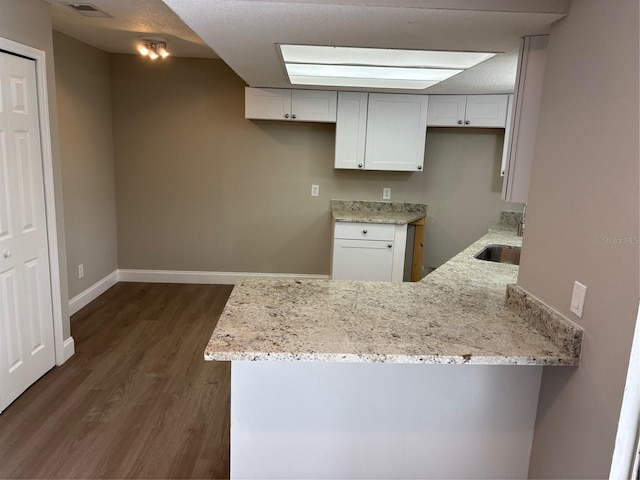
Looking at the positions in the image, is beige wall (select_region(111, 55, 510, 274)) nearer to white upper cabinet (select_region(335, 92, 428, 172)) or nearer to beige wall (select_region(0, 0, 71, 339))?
white upper cabinet (select_region(335, 92, 428, 172))

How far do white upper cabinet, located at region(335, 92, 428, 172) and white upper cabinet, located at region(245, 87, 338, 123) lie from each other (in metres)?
0.12

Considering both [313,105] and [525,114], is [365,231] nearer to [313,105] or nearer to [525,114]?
[313,105]

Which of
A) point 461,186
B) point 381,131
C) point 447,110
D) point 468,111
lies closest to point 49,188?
point 381,131

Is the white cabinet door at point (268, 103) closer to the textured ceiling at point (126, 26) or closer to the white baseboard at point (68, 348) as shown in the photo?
the textured ceiling at point (126, 26)

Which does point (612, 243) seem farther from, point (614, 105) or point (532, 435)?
point (532, 435)

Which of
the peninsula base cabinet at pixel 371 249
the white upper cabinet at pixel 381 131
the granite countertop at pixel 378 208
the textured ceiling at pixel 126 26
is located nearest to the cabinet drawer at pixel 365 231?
the peninsula base cabinet at pixel 371 249

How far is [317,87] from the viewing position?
3877 millimetres

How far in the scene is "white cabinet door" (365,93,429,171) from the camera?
4023 millimetres

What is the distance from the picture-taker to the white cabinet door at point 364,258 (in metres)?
4.02

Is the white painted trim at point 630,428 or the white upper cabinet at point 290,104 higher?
the white upper cabinet at point 290,104

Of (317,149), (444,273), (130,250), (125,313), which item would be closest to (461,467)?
(444,273)

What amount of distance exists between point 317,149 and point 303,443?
340cm

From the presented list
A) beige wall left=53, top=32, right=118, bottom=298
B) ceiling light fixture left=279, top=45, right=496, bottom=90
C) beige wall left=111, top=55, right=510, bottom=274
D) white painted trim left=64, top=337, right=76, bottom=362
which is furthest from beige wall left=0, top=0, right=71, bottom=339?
beige wall left=111, top=55, right=510, bottom=274

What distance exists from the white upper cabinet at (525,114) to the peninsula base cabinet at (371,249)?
7.45 feet
